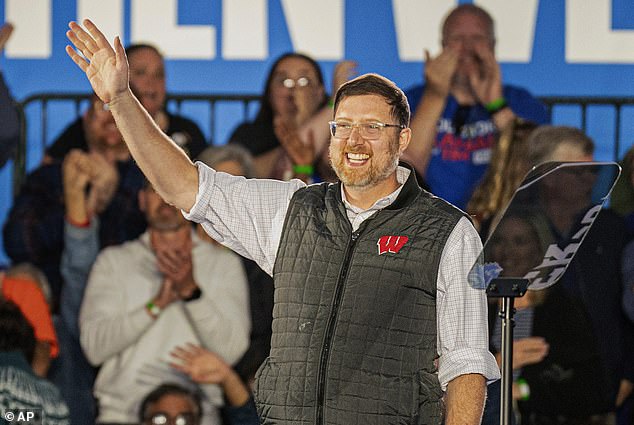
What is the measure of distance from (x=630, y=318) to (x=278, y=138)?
6.63ft

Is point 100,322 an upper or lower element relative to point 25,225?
lower

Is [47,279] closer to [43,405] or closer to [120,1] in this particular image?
[43,405]

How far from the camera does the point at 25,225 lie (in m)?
6.05

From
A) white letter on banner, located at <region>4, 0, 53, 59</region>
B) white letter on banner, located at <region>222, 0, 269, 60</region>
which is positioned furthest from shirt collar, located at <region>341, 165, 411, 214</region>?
white letter on banner, located at <region>4, 0, 53, 59</region>

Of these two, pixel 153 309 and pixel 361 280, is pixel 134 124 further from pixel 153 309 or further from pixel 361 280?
pixel 153 309

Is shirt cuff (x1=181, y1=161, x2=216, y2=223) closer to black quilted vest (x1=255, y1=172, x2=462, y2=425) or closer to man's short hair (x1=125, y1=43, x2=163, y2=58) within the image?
black quilted vest (x1=255, y1=172, x2=462, y2=425)

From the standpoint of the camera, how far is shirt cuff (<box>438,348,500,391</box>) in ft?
9.84

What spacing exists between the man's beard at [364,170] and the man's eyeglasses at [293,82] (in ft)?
9.98

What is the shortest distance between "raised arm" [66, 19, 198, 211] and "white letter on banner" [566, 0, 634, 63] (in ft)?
11.9

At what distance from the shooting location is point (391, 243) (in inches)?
120

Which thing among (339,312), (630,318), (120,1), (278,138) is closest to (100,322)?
(278,138)

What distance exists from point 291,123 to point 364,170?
309 cm

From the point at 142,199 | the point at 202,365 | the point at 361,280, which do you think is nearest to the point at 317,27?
the point at 142,199

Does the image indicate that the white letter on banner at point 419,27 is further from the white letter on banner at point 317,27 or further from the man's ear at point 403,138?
the man's ear at point 403,138
